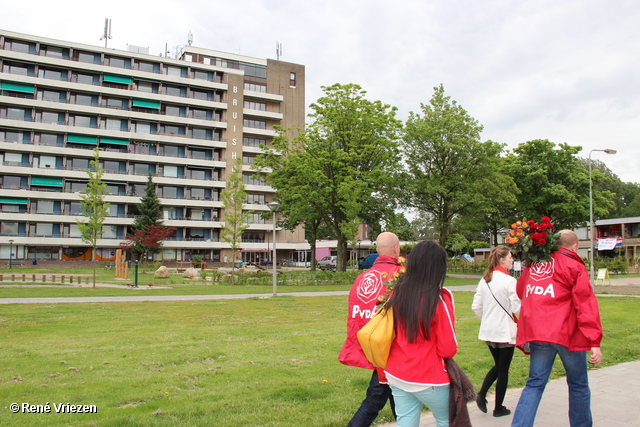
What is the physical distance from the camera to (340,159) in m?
33.9

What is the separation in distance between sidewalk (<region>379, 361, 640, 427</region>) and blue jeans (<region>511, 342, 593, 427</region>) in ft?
2.14

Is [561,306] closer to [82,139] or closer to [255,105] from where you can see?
[82,139]

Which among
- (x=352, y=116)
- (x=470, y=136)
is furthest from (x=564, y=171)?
(x=352, y=116)

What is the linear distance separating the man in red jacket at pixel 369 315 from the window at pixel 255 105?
71.5 metres

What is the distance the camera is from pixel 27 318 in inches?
468

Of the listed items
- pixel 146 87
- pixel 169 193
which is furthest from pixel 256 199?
pixel 146 87

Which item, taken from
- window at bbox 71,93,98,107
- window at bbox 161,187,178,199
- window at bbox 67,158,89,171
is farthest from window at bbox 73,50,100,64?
window at bbox 161,187,178,199

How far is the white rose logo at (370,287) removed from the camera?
12.6ft

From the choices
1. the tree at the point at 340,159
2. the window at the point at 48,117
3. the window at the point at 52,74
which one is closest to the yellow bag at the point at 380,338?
the tree at the point at 340,159

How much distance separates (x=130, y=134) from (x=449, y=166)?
46.3m

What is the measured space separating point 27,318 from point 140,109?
60472 millimetres

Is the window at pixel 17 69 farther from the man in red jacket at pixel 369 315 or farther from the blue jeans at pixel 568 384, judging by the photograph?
the blue jeans at pixel 568 384

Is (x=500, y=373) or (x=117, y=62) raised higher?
(x=117, y=62)

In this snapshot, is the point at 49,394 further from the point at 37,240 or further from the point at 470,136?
the point at 37,240
